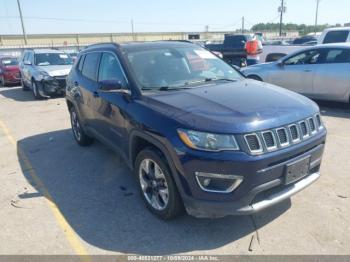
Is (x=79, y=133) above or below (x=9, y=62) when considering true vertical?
below

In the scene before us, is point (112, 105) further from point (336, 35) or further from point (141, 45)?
A: point (336, 35)

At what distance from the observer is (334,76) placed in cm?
781

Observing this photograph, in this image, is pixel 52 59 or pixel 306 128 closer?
pixel 306 128

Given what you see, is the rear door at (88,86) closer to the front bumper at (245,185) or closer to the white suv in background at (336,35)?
the front bumper at (245,185)

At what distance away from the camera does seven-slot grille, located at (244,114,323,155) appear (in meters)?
2.82

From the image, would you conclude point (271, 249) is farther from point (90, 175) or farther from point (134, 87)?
point (90, 175)

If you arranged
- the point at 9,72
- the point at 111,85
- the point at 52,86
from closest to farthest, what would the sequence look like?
1. the point at 111,85
2. the point at 52,86
3. the point at 9,72

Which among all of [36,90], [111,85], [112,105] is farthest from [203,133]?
[36,90]

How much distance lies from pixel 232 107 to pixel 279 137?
0.51m

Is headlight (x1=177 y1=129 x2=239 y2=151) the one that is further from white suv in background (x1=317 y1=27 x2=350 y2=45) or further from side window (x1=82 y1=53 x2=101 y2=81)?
white suv in background (x1=317 y1=27 x2=350 y2=45)

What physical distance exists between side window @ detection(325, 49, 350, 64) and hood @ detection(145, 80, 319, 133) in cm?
489

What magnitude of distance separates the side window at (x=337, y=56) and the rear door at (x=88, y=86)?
574 cm

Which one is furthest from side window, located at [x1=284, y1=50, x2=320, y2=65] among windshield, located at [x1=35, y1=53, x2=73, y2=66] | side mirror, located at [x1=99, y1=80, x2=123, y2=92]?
windshield, located at [x1=35, y1=53, x2=73, y2=66]

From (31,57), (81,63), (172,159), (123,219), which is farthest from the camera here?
(31,57)
